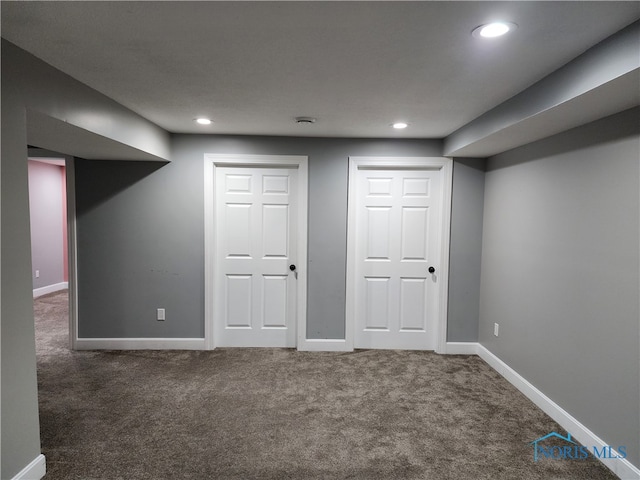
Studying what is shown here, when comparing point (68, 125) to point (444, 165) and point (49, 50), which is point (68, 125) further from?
point (444, 165)

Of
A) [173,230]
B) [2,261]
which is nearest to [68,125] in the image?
[2,261]

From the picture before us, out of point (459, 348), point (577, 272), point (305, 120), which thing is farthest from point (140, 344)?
point (577, 272)

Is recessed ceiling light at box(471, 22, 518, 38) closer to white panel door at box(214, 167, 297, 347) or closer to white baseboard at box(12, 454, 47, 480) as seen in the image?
white panel door at box(214, 167, 297, 347)

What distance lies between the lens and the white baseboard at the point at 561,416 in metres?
1.94

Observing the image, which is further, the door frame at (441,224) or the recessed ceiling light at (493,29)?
the door frame at (441,224)

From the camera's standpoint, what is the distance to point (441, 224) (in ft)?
12.3

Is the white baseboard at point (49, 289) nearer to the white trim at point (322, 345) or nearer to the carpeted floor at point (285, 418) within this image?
the carpeted floor at point (285, 418)

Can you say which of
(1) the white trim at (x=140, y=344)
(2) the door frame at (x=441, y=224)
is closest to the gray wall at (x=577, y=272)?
(2) the door frame at (x=441, y=224)

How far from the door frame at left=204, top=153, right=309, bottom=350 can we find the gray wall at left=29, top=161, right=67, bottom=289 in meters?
4.00

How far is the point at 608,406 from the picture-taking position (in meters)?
2.08

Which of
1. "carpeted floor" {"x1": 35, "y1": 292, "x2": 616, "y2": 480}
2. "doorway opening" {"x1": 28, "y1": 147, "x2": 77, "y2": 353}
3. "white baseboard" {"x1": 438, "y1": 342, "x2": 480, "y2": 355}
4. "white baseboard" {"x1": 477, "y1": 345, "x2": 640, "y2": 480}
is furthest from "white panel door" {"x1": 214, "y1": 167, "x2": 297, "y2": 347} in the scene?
"doorway opening" {"x1": 28, "y1": 147, "x2": 77, "y2": 353}

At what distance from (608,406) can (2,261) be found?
325 centimetres

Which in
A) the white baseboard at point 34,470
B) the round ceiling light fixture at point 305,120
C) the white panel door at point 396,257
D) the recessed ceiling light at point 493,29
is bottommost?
the white baseboard at point 34,470

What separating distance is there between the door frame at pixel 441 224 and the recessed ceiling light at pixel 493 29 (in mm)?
2140
